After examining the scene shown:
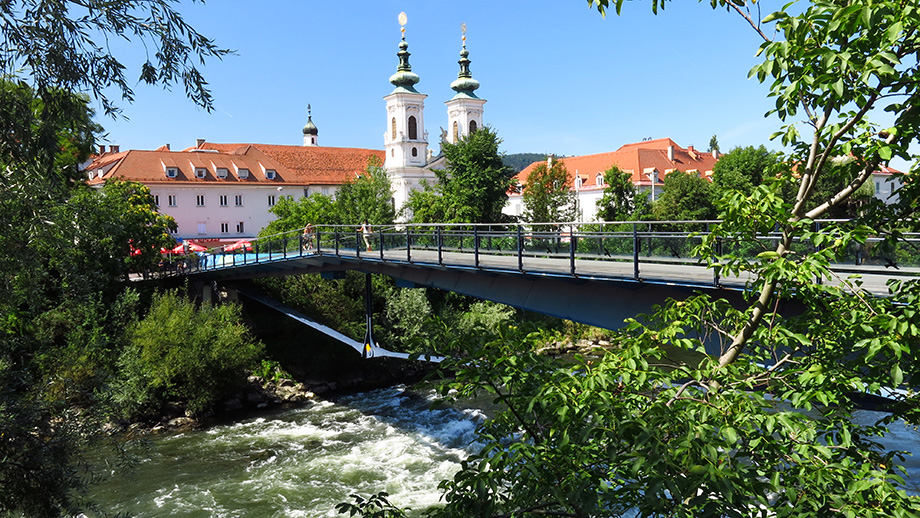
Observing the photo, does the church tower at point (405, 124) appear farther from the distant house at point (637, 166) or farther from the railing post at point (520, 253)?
the railing post at point (520, 253)

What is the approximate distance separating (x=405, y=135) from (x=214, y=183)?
64.8 feet

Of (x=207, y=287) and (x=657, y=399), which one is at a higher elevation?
(x=657, y=399)

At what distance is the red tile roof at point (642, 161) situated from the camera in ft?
223

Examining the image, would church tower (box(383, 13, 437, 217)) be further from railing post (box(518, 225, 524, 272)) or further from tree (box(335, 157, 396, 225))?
railing post (box(518, 225, 524, 272))

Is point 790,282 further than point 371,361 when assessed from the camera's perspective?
No

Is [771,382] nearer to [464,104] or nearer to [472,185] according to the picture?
[472,185]

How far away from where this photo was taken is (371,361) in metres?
32.5

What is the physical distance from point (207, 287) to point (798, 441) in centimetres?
3390

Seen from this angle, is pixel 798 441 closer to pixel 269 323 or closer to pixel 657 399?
pixel 657 399

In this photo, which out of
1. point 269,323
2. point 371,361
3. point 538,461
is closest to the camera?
point 538,461

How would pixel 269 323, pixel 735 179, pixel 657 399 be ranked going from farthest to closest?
pixel 735 179 → pixel 269 323 → pixel 657 399

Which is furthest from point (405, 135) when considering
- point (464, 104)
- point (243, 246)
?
point (243, 246)

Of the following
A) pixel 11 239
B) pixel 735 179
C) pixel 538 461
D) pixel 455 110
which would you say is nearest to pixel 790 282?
pixel 538 461

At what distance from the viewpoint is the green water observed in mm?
17062
